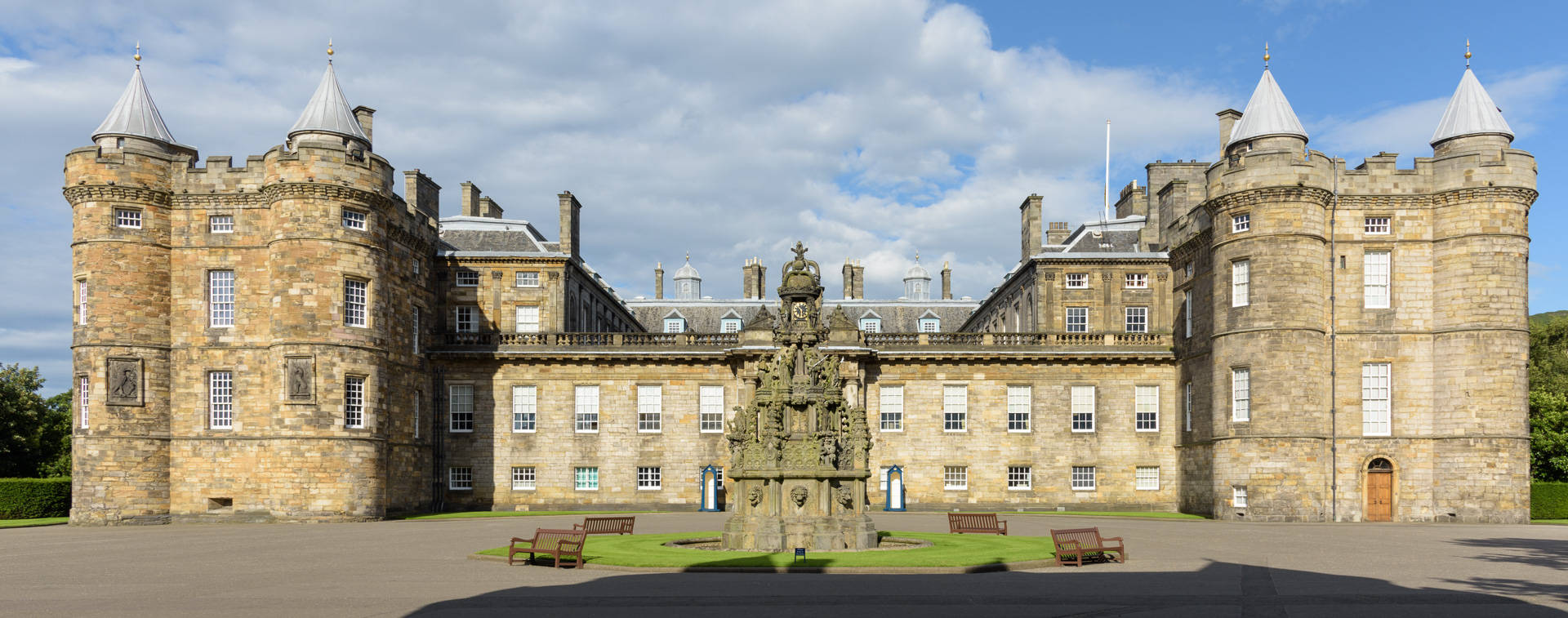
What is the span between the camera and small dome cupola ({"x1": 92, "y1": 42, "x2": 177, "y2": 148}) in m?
41.7

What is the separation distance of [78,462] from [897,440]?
99.5 ft

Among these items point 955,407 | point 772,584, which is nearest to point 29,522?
point 955,407

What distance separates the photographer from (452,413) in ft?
163

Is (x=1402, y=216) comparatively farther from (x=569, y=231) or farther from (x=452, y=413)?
(x=452, y=413)

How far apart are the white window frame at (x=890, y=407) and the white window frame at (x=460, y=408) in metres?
17.1

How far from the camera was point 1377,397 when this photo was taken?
136ft

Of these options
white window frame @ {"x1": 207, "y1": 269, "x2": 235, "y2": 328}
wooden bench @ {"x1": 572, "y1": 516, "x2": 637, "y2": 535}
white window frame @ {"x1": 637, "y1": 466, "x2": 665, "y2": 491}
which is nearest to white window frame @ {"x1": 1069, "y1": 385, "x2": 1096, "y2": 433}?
white window frame @ {"x1": 637, "y1": 466, "x2": 665, "y2": 491}

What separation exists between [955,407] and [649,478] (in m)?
13.2

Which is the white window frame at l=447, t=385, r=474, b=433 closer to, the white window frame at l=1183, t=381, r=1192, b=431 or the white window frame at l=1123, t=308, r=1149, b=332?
the white window frame at l=1123, t=308, r=1149, b=332

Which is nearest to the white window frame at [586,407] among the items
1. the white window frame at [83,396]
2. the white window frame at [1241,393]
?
the white window frame at [83,396]

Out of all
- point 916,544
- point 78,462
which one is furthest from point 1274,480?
point 78,462

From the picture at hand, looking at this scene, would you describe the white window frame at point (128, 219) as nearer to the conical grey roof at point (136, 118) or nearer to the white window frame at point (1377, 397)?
→ the conical grey roof at point (136, 118)

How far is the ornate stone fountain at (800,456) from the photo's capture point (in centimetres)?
2461

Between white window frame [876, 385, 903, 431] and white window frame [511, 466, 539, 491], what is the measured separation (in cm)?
1454
